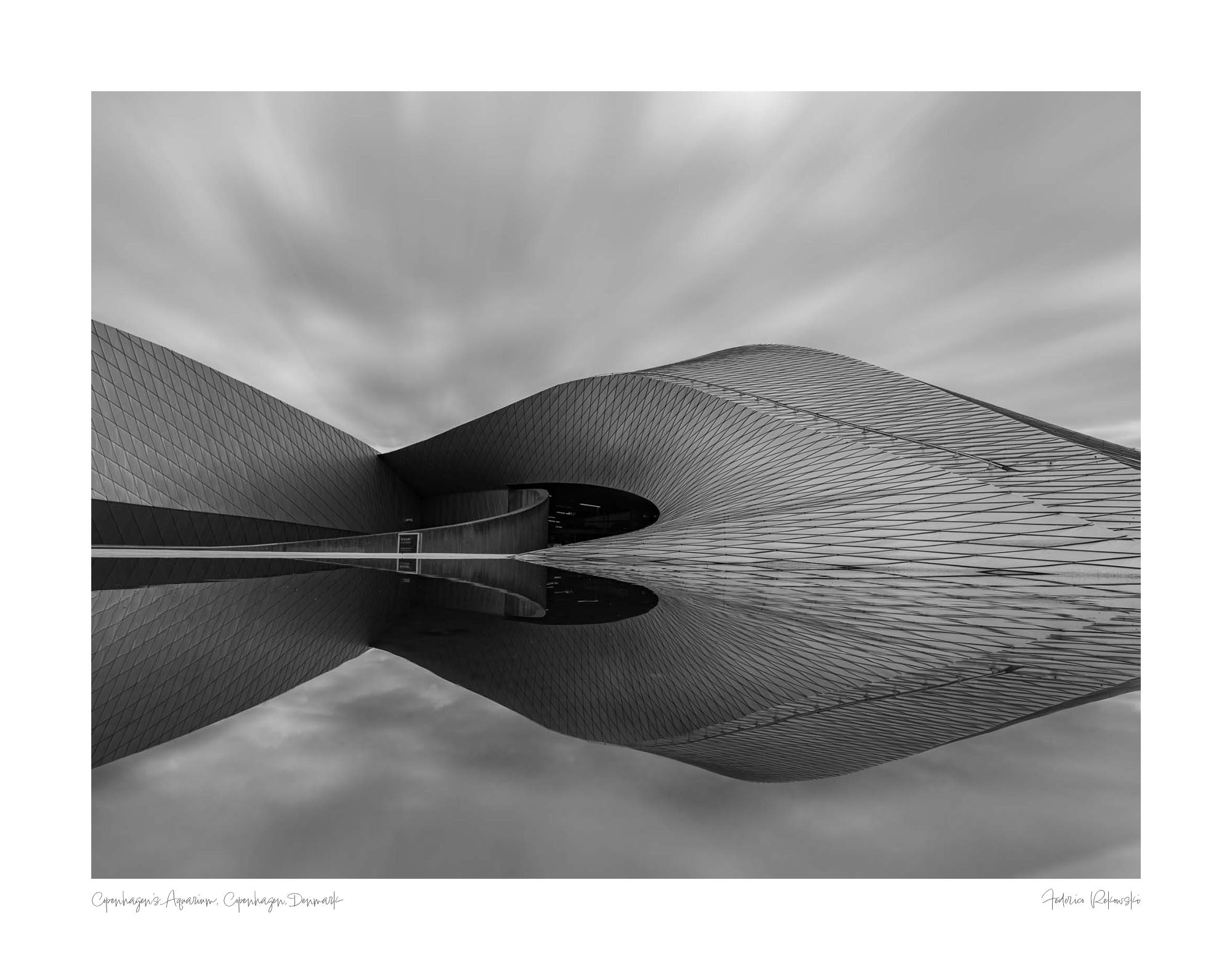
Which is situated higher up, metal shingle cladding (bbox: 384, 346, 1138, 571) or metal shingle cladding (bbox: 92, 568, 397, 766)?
metal shingle cladding (bbox: 384, 346, 1138, 571)

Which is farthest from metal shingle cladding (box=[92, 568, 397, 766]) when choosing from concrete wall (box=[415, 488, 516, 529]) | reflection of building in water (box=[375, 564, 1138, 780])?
concrete wall (box=[415, 488, 516, 529])

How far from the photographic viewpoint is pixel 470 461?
3634 cm

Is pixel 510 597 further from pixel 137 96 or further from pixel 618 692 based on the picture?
pixel 137 96

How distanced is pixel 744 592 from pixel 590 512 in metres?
32.7

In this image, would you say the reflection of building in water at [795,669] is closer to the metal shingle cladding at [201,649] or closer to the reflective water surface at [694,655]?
the reflective water surface at [694,655]

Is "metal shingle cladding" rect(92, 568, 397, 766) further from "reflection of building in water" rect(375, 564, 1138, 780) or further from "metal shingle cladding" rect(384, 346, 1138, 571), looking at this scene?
"metal shingle cladding" rect(384, 346, 1138, 571)

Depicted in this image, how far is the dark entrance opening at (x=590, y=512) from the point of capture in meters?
35.8

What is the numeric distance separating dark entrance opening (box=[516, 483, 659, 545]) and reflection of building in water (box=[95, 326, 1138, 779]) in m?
10.5

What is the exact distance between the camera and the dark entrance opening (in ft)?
117

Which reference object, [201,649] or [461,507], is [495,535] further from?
[201,649]

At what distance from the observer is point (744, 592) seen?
29.1ft

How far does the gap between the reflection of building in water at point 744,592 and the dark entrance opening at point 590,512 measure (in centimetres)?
1053
